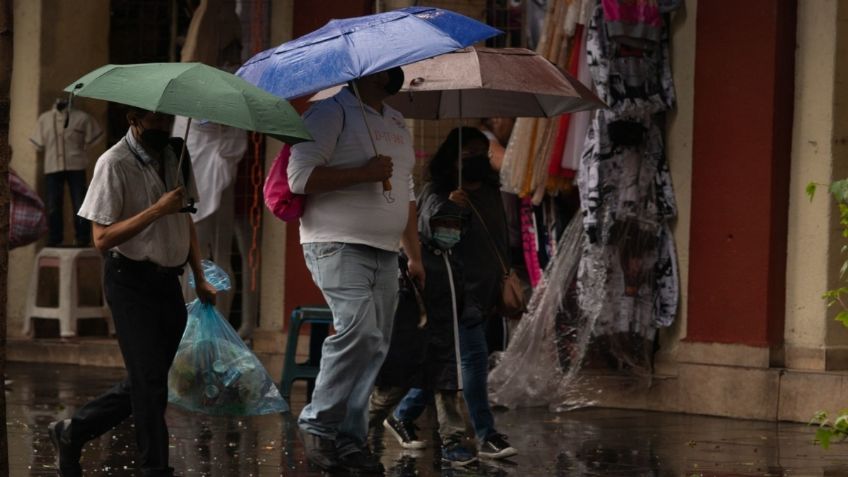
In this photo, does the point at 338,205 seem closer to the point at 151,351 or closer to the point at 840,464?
the point at 151,351

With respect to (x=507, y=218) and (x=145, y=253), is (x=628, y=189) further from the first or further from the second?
(x=145, y=253)

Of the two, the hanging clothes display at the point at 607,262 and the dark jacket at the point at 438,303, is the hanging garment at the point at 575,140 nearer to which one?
the hanging clothes display at the point at 607,262

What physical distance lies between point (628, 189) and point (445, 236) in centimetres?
280

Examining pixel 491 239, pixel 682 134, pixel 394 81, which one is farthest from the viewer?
pixel 682 134

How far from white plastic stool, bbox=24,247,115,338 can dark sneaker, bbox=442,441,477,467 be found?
615cm

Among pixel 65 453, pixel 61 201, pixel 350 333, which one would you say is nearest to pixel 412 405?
pixel 350 333

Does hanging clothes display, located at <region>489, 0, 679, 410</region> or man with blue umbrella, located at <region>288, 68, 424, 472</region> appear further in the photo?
hanging clothes display, located at <region>489, 0, 679, 410</region>

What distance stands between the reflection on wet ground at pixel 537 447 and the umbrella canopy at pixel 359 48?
1.88 m

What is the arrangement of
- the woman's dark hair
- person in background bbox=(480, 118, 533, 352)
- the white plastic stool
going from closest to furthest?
the woman's dark hair
person in background bbox=(480, 118, 533, 352)
the white plastic stool

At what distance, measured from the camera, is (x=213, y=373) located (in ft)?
26.9

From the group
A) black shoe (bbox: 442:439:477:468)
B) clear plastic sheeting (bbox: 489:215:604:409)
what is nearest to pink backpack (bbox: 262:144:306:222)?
black shoe (bbox: 442:439:477:468)

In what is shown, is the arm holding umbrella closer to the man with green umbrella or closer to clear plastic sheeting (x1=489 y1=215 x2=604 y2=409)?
the man with green umbrella

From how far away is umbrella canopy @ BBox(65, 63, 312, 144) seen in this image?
718 cm

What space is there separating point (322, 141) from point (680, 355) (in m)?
4.14
